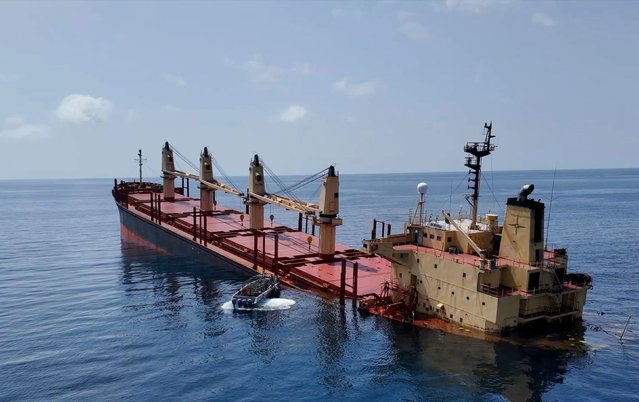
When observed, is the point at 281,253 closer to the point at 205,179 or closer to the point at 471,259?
the point at 471,259

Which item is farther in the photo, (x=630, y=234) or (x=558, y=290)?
(x=630, y=234)

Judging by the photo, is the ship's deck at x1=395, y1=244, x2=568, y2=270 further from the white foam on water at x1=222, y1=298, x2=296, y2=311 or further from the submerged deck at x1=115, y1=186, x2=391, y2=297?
the white foam on water at x1=222, y1=298, x2=296, y2=311

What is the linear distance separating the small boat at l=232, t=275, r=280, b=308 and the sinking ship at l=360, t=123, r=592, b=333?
8.90 meters

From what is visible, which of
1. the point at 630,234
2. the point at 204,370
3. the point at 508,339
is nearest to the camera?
the point at 204,370

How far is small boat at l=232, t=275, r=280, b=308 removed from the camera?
40.4 meters

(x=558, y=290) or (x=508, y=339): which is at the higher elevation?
(x=558, y=290)

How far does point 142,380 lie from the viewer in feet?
93.0

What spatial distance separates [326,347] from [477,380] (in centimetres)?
979

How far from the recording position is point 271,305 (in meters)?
40.5

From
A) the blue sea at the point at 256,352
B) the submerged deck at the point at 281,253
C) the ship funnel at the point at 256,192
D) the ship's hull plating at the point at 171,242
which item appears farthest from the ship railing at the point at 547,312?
the ship funnel at the point at 256,192

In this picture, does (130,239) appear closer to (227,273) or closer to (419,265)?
(227,273)

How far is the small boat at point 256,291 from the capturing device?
1591 inches

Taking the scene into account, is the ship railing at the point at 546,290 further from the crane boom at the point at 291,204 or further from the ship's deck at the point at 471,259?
→ the crane boom at the point at 291,204

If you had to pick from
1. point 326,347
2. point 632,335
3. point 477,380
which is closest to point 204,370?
point 326,347
